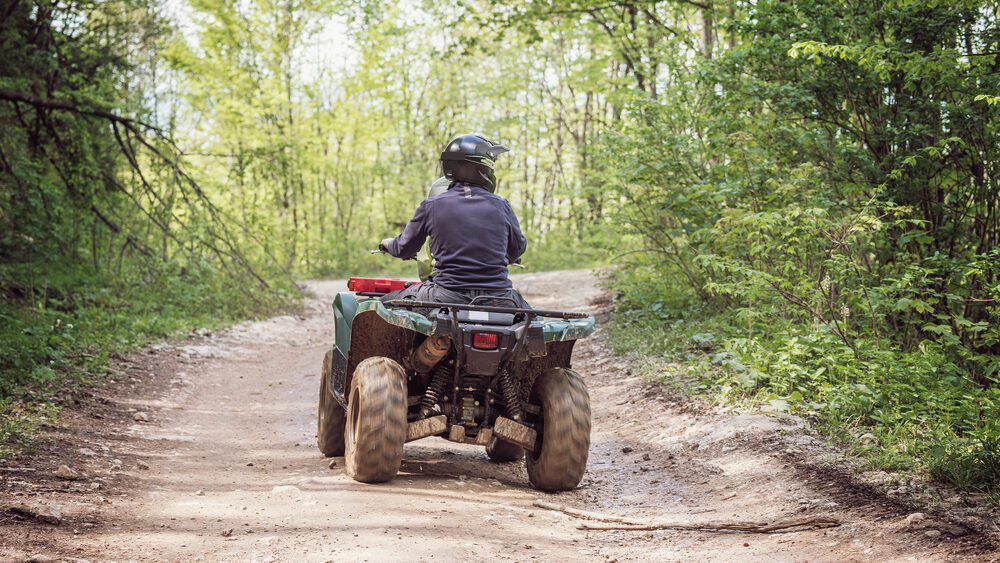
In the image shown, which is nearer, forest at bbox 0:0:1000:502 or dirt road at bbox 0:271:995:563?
dirt road at bbox 0:271:995:563

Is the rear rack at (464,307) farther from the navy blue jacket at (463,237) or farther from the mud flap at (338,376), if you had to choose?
the mud flap at (338,376)

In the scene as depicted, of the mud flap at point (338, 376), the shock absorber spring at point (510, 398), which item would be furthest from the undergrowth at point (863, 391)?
the mud flap at point (338, 376)

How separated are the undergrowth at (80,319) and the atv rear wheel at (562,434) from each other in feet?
11.2

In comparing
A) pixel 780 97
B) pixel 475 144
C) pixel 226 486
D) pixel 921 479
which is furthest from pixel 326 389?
pixel 780 97

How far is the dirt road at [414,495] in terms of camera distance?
3834mm

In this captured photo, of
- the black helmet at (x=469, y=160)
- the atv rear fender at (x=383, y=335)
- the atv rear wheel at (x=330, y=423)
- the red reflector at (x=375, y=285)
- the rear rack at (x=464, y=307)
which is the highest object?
the black helmet at (x=469, y=160)

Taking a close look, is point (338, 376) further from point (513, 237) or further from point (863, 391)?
point (863, 391)

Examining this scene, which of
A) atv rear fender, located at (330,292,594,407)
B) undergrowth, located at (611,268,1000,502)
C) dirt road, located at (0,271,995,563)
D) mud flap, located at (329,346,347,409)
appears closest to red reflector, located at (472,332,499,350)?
atv rear fender, located at (330,292,594,407)

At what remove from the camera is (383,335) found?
551cm

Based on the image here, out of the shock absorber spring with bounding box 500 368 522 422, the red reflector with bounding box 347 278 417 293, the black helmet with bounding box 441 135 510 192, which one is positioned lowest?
the shock absorber spring with bounding box 500 368 522 422

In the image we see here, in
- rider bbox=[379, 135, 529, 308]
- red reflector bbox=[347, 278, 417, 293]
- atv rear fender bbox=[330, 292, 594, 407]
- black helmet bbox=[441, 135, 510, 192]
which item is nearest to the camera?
atv rear fender bbox=[330, 292, 594, 407]

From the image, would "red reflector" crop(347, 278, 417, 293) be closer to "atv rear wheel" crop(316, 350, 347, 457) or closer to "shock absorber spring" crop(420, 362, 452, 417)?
"atv rear wheel" crop(316, 350, 347, 457)

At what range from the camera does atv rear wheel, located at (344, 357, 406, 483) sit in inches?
191

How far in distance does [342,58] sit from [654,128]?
2863 centimetres
